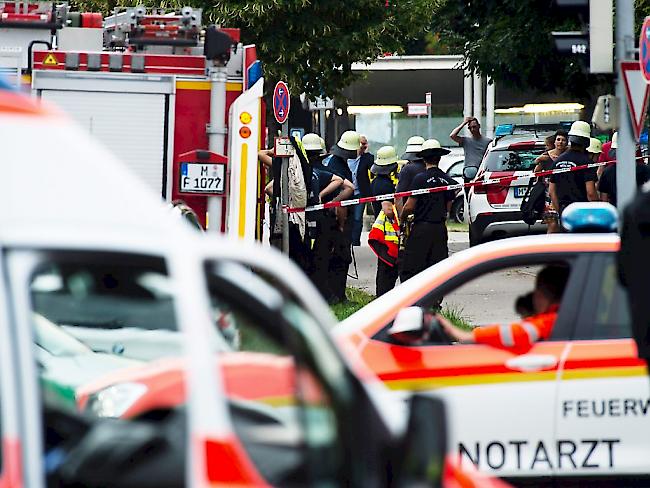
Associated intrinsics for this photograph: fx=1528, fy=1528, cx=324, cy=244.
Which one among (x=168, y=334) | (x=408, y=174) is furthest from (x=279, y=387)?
(x=408, y=174)

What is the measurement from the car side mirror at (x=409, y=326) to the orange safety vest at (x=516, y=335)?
0.30 m

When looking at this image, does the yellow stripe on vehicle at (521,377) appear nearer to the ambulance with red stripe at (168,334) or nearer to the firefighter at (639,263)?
the firefighter at (639,263)

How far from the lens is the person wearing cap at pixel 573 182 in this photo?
16.3 metres

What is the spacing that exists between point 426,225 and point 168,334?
422 inches

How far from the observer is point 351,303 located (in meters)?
15.2

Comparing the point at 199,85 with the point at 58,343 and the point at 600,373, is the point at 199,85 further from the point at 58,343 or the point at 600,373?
the point at 58,343

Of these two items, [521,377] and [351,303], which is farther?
[351,303]

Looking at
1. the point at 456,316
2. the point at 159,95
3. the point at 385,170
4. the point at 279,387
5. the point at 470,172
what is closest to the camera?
the point at 279,387

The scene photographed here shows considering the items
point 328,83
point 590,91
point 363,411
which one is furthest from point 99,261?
point 328,83

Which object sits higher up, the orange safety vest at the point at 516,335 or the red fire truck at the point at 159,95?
the red fire truck at the point at 159,95

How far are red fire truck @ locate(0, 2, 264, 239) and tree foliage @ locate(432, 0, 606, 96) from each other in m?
5.60

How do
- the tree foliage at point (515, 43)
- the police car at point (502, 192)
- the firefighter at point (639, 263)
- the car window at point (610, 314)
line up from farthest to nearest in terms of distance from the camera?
the police car at point (502, 192), the tree foliage at point (515, 43), the car window at point (610, 314), the firefighter at point (639, 263)

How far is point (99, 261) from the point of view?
2.44 meters

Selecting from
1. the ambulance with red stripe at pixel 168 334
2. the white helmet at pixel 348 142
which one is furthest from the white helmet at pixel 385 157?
the ambulance with red stripe at pixel 168 334
